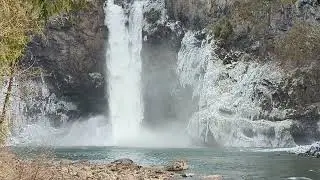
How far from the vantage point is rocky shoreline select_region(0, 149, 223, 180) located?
14.3 m


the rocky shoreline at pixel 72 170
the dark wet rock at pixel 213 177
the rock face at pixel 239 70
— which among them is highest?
the rock face at pixel 239 70

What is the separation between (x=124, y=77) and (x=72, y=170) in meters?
50.1

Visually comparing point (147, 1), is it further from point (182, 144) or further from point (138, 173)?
point (138, 173)

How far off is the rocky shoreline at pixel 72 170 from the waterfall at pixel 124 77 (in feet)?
126

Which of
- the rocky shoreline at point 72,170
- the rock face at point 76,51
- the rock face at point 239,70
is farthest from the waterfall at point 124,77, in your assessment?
the rocky shoreline at point 72,170

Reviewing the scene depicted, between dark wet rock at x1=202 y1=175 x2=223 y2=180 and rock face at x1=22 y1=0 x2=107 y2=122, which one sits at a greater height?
rock face at x1=22 y1=0 x2=107 y2=122

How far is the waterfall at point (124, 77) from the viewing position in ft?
245

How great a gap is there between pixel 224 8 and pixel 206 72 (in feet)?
33.8

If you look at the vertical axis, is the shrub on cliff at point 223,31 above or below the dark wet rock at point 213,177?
above

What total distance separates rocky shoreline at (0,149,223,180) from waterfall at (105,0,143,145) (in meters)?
38.4

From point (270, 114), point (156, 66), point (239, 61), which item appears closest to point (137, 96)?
point (156, 66)

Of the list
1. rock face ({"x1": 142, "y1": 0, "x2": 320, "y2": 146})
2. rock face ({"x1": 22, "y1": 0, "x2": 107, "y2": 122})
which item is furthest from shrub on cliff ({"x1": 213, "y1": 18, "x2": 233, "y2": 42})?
rock face ({"x1": 22, "y1": 0, "x2": 107, "y2": 122})

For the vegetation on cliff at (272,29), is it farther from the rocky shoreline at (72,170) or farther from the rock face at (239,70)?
the rocky shoreline at (72,170)

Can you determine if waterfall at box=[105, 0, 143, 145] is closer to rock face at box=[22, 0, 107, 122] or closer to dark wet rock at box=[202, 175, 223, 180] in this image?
rock face at box=[22, 0, 107, 122]
